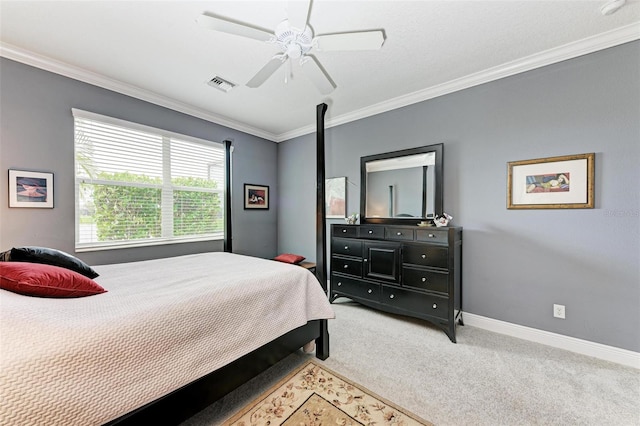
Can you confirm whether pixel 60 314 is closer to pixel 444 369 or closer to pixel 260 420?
pixel 260 420

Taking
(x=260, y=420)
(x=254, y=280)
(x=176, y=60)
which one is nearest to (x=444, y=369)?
(x=260, y=420)

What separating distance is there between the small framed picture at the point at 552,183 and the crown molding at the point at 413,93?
0.92 m

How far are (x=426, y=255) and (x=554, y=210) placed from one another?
122cm

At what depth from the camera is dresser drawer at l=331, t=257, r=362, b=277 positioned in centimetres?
315

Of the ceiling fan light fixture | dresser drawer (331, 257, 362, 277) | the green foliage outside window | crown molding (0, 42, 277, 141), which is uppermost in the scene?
the ceiling fan light fixture

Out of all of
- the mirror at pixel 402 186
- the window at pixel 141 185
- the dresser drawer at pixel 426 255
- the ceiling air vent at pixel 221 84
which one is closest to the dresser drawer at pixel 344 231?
the mirror at pixel 402 186

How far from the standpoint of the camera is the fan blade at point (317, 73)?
6.30 ft

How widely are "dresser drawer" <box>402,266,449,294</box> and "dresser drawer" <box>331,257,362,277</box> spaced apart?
587mm

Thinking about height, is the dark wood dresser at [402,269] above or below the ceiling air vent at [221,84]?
below

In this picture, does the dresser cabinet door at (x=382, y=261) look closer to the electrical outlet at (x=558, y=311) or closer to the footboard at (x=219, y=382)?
the footboard at (x=219, y=382)

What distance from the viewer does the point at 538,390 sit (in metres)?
1.76

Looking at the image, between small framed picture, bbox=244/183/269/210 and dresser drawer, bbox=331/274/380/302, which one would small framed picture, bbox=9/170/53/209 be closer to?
small framed picture, bbox=244/183/269/210

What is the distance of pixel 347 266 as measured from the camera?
326cm

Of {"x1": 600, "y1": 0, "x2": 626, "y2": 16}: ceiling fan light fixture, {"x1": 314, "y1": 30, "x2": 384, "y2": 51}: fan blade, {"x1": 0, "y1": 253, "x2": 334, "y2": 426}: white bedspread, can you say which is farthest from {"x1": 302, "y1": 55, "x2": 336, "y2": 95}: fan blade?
{"x1": 600, "y1": 0, "x2": 626, "y2": 16}: ceiling fan light fixture
